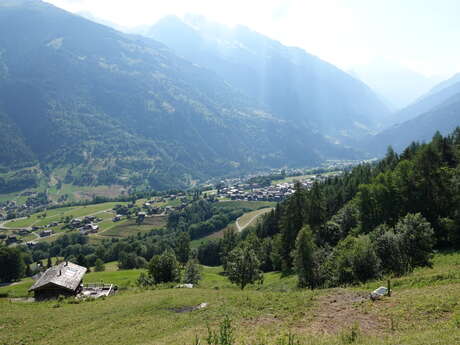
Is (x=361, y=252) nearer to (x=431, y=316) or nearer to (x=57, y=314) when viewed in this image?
(x=431, y=316)

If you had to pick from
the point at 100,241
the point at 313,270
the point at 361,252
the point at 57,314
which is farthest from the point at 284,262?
the point at 100,241

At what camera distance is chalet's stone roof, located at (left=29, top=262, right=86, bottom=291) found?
54.6 metres

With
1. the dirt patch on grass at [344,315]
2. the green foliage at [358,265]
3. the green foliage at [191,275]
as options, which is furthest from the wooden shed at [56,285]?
the dirt patch on grass at [344,315]

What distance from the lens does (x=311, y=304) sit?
29.5m

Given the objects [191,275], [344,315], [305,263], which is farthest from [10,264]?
[344,315]

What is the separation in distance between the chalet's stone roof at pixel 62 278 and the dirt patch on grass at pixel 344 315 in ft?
150

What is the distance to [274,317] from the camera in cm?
2806

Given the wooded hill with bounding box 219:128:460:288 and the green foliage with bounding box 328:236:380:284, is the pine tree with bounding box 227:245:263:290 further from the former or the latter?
the green foliage with bounding box 328:236:380:284

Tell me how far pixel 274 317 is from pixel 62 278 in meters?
44.8

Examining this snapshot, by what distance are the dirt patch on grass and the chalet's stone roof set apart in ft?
150

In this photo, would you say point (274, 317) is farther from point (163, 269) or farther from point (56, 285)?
point (56, 285)

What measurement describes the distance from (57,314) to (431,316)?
3902 cm

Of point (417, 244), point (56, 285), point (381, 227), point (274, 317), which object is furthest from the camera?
point (56, 285)

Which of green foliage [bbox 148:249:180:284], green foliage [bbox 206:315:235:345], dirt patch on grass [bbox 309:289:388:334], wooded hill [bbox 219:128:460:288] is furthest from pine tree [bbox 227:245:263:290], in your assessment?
green foliage [bbox 206:315:235:345]
